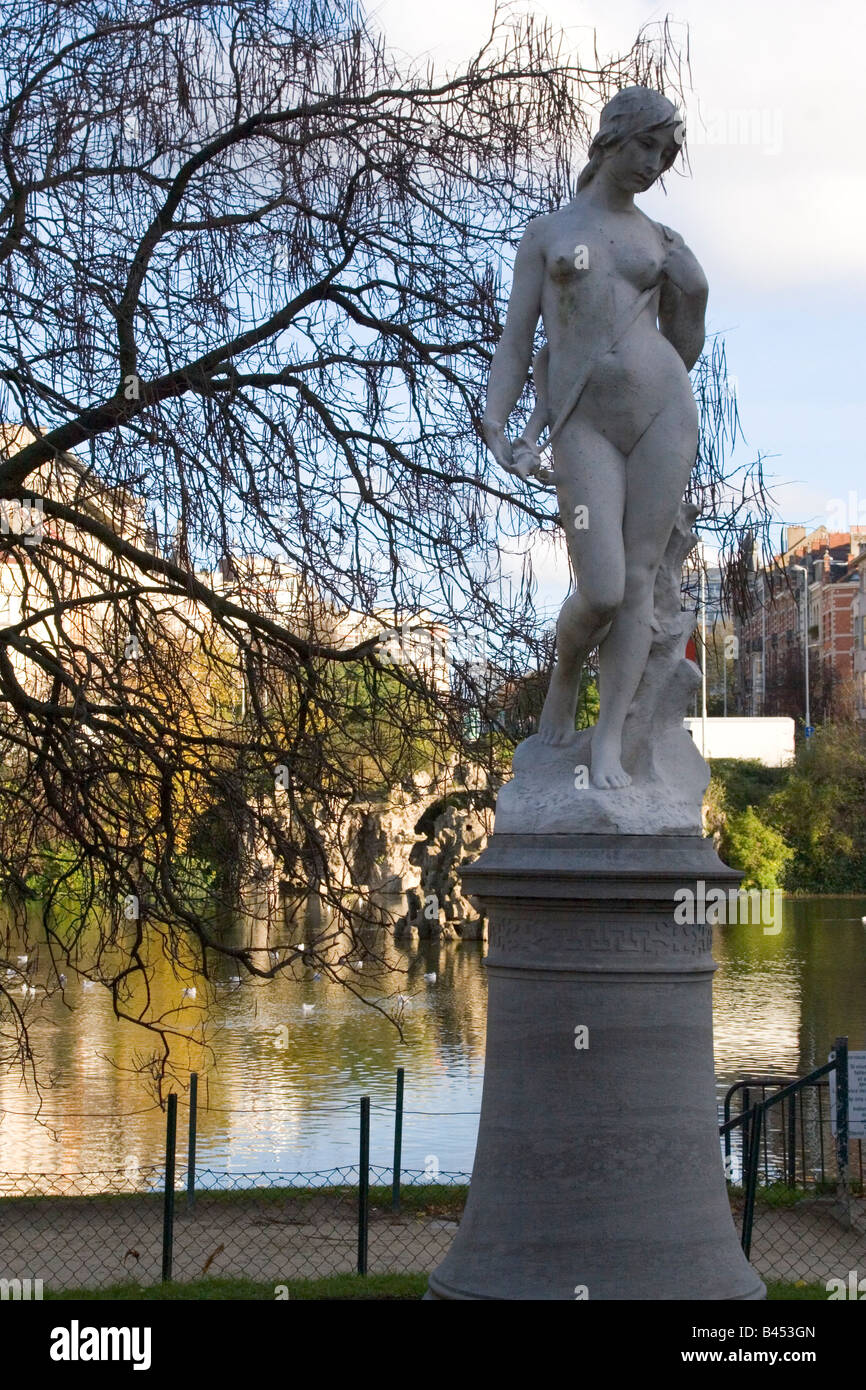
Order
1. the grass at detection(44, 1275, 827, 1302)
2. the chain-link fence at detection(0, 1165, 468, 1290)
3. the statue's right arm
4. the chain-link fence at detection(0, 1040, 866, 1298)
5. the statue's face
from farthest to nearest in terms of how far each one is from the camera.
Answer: the chain-link fence at detection(0, 1165, 468, 1290) < the chain-link fence at detection(0, 1040, 866, 1298) < the grass at detection(44, 1275, 827, 1302) < the statue's right arm < the statue's face

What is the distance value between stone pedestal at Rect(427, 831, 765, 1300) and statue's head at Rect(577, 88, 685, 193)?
2425mm

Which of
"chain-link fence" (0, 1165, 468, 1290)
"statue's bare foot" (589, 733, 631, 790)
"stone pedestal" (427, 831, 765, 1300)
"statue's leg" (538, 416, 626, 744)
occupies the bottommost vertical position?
"chain-link fence" (0, 1165, 468, 1290)

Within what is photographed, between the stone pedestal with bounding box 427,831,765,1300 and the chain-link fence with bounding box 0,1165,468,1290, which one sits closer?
the stone pedestal with bounding box 427,831,765,1300

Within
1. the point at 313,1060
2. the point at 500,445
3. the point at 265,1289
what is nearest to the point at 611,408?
the point at 500,445

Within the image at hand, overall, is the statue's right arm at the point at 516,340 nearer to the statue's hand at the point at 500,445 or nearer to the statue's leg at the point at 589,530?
the statue's hand at the point at 500,445

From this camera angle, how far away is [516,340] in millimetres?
6434

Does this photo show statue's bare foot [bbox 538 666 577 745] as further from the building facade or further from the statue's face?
the building facade

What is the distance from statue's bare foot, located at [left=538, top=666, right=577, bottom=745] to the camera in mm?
6387

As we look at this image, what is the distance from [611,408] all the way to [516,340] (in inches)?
A: 20.8

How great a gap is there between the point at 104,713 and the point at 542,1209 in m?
3.98

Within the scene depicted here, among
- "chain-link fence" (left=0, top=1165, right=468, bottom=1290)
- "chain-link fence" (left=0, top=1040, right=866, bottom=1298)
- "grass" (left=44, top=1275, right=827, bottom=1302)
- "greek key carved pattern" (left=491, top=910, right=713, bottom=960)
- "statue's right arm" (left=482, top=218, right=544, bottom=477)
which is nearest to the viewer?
"greek key carved pattern" (left=491, top=910, right=713, bottom=960)

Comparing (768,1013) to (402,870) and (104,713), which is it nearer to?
(402,870)

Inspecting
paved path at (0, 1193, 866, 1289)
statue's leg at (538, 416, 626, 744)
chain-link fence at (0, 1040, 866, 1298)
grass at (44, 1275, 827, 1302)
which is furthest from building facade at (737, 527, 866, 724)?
statue's leg at (538, 416, 626, 744)

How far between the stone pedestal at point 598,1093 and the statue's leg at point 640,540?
628mm
